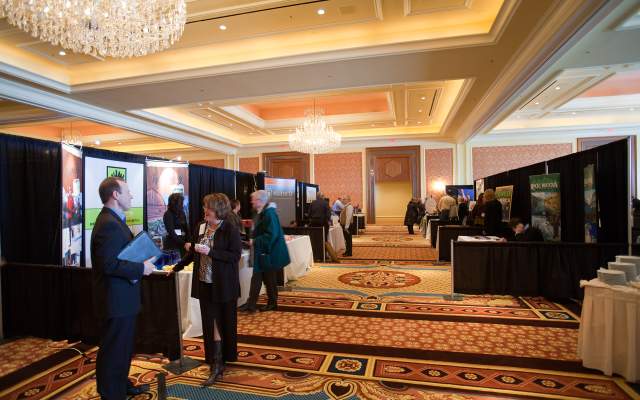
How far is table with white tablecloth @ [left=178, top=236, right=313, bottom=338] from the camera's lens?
350cm

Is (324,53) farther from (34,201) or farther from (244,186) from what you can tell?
(34,201)

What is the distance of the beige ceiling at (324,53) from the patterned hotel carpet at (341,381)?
148 inches

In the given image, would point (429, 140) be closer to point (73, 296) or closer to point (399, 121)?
point (399, 121)

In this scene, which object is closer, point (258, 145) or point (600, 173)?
point (600, 173)

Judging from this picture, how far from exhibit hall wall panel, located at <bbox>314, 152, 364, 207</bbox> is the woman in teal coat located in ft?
36.8

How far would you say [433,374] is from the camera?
2.78m

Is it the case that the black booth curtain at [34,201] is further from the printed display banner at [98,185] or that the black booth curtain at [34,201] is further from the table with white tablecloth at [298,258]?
the table with white tablecloth at [298,258]

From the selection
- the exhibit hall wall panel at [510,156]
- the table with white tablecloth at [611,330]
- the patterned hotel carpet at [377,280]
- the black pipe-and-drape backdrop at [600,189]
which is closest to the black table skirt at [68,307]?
the patterned hotel carpet at [377,280]

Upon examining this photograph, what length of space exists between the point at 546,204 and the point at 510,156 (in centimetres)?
917

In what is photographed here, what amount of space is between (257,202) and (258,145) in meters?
12.0

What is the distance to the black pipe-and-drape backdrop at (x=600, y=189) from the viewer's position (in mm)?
4051

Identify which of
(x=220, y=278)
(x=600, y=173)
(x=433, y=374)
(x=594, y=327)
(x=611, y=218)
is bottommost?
(x=433, y=374)

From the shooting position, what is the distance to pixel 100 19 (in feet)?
12.1

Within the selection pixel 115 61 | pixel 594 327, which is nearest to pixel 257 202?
pixel 594 327
